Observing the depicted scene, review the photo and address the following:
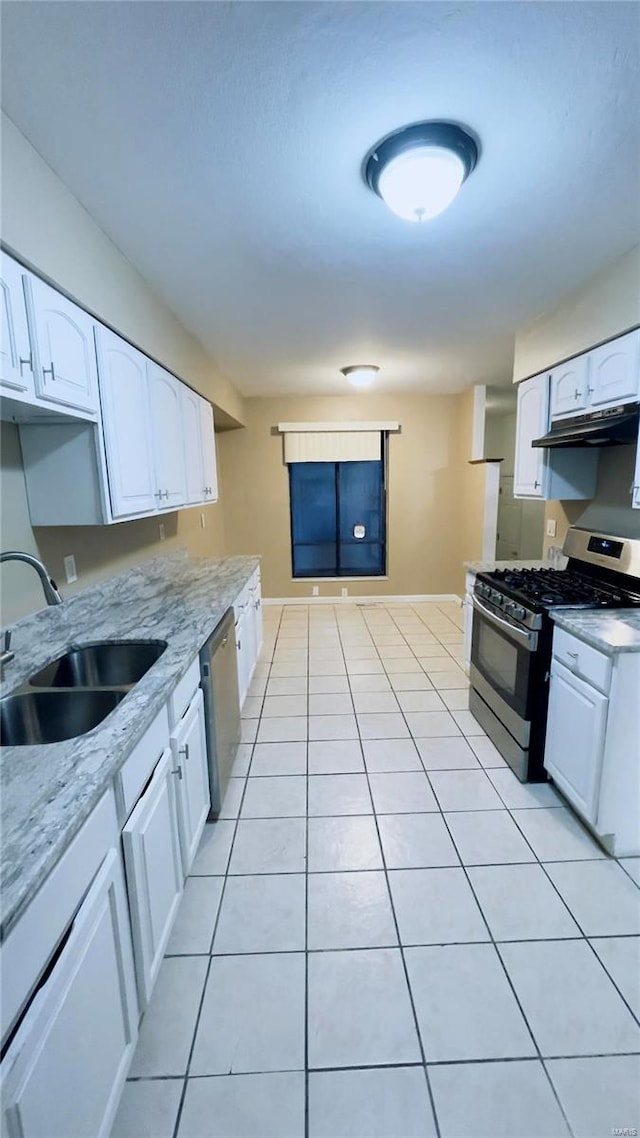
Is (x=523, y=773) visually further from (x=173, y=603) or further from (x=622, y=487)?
(x=173, y=603)

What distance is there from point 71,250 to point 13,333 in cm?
51

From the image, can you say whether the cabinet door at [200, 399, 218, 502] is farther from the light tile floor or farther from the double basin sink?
the double basin sink

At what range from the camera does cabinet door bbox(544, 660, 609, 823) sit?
1.82 metres

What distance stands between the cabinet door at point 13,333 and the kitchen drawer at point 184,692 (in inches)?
41.5

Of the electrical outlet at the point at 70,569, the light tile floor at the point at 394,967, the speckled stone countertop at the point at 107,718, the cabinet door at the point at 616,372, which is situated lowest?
the light tile floor at the point at 394,967

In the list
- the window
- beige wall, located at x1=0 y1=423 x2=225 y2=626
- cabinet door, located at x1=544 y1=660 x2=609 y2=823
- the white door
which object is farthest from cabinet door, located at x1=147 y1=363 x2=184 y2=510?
the window

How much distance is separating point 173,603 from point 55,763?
4.62 feet

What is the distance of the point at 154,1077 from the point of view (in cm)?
119

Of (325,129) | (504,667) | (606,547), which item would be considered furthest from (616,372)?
(325,129)

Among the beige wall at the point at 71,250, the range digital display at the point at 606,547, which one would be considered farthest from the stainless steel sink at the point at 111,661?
the range digital display at the point at 606,547

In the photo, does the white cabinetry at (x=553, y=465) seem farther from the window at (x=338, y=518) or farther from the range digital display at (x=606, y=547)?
the window at (x=338, y=518)

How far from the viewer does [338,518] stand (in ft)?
18.8

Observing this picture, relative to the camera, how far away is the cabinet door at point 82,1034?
2.28 ft

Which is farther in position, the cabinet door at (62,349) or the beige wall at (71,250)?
the cabinet door at (62,349)
